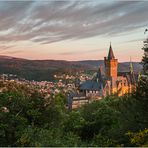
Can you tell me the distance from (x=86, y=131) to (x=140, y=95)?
203 inches

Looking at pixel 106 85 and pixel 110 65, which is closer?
pixel 106 85

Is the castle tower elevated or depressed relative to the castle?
elevated

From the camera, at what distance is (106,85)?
86938mm

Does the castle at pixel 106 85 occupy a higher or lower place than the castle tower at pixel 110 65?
lower

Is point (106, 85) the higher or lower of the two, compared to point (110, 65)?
lower

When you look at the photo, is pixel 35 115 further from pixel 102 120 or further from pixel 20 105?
pixel 102 120

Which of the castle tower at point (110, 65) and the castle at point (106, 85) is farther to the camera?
the castle tower at point (110, 65)

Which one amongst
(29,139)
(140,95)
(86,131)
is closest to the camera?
(29,139)

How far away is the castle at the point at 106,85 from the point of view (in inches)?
3024

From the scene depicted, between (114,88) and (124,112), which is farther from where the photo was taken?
(114,88)

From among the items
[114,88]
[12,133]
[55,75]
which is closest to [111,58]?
[114,88]

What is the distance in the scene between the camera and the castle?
7681cm

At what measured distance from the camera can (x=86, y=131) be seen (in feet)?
71.8

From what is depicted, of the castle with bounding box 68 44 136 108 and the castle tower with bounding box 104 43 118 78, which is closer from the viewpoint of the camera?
the castle with bounding box 68 44 136 108
